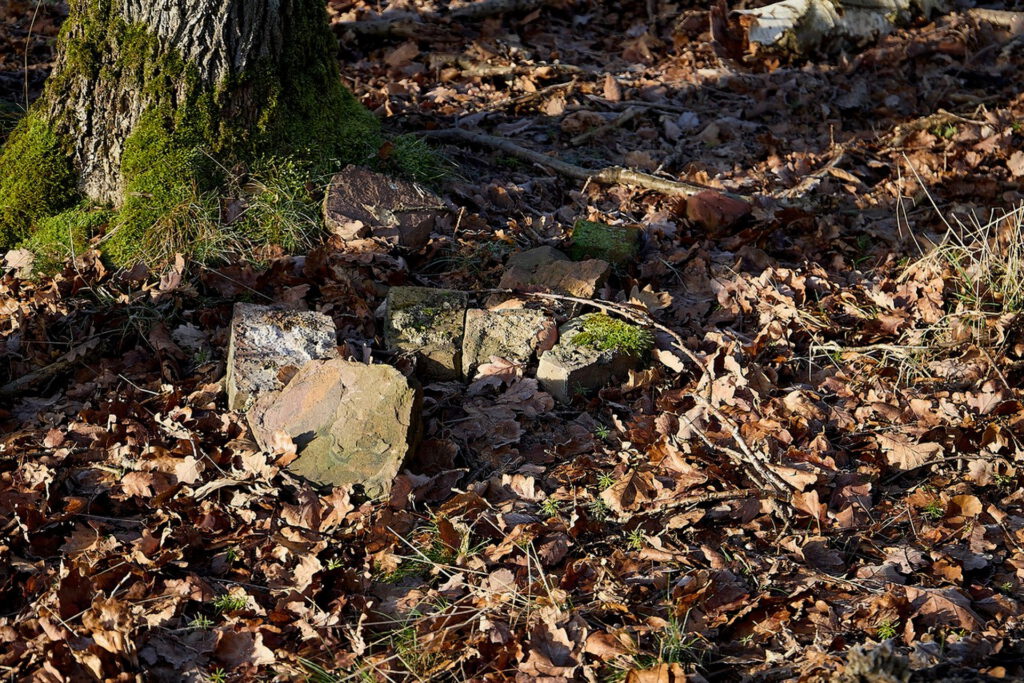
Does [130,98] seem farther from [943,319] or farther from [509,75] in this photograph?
[943,319]

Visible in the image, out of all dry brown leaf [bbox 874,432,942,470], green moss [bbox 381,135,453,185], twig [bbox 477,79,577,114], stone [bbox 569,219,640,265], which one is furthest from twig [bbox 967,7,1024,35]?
dry brown leaf [bbox 874,432,942,470]

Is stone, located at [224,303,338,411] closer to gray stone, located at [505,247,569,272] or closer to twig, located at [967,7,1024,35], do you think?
gray stone, located at [505,247,569,272]

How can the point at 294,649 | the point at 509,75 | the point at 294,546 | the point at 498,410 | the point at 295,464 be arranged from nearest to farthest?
the point at 294,649, the point at 294,546, the point at 295,464, the point at 498,410, the point at 509,75

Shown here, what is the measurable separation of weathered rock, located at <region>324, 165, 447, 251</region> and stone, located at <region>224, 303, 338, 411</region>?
728mm

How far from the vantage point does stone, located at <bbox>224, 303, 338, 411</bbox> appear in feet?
13.1

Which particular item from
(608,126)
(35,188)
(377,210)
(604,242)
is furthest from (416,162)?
(35,188)

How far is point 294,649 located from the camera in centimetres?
303

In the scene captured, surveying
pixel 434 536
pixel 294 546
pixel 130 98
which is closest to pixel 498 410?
pixel 434 536

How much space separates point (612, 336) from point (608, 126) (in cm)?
288

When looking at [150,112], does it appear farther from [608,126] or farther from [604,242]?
[608,126]

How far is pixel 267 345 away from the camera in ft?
13.5

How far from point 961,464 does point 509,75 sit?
4.82 m

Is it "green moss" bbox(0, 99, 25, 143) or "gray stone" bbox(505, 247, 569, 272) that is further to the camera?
"green moss" bbox(0, 99, 25, 143)

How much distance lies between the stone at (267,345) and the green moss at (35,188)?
142 cm
